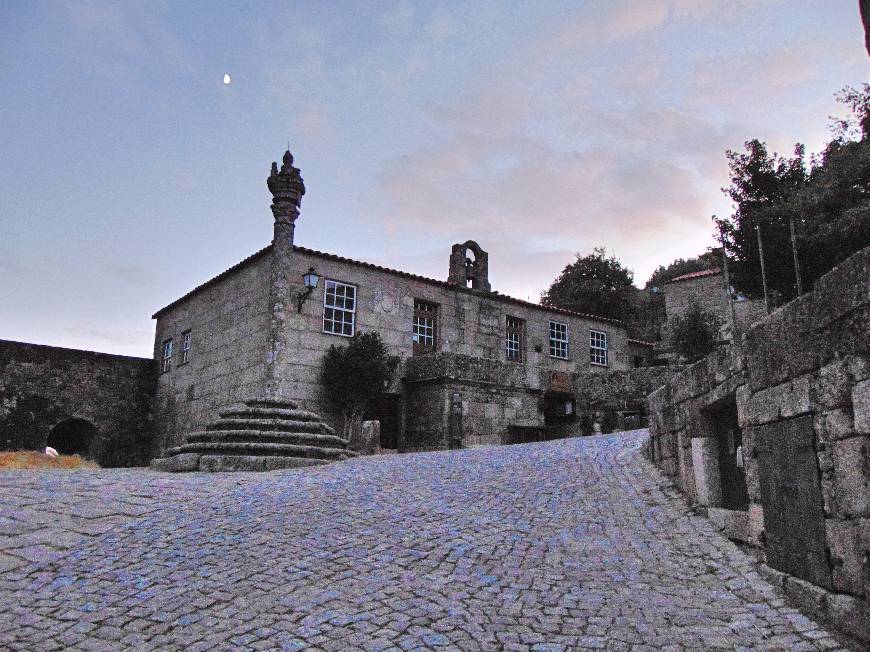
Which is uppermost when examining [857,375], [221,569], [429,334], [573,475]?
[429,334]

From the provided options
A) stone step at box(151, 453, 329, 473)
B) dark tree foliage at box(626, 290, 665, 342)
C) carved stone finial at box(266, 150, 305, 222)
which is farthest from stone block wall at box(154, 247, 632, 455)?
dark tree foliage at box(626, 290, 665, 342)

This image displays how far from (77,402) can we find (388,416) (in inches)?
391

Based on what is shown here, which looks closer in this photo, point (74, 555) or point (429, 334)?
point (74, 555)

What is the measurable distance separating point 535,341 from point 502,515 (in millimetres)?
16076

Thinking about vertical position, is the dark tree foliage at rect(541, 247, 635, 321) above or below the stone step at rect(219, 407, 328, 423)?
above

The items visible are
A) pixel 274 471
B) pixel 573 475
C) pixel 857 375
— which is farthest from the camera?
pixel 274 471

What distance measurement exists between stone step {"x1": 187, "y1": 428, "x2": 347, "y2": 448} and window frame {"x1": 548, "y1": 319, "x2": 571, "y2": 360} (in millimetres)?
12284

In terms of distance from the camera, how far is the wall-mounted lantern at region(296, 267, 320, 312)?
16.5 m

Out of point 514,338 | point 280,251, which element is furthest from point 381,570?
point 514,338

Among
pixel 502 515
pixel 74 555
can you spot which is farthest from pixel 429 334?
pixel 74 555

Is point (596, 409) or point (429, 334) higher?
point (429, 334)

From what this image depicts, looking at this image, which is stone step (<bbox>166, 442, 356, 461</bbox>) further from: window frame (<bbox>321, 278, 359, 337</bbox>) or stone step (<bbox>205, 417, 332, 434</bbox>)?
window frame (<bbox>321, 278, 359, 337</bbox>)

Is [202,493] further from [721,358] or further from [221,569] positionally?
[721,358]

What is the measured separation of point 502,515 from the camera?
677cm
